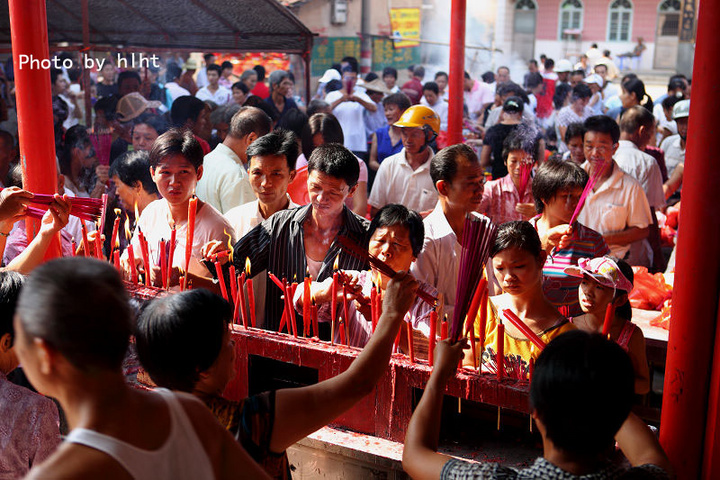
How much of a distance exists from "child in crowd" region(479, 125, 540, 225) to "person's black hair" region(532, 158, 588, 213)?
29.8 inches

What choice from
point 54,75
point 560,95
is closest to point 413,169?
point 54,75

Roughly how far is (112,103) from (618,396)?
5156mm

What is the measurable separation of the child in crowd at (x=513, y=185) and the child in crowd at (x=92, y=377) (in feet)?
9.13

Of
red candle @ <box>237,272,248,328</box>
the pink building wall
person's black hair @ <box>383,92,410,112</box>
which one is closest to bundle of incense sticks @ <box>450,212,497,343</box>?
red candle @ <box>237,272,248,328</box>

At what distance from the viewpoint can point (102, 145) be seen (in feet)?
15.7

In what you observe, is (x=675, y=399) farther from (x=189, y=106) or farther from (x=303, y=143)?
(x=189, y=106)

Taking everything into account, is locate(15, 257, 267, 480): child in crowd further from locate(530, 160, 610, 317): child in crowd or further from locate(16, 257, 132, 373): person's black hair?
locate(530, 160, 610, 317): child in crowd

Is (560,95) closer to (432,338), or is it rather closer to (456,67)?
(456,67)

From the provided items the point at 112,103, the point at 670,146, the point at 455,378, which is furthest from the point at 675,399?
the point at 112,103

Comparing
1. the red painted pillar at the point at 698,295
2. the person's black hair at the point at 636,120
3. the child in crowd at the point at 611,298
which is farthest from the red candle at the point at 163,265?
the person's black hair at the point at 636,120

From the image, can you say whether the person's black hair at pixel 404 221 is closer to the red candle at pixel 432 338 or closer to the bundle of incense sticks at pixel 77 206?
the red candle at pixel 432 338

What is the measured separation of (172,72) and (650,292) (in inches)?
239

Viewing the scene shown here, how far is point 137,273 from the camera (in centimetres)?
262

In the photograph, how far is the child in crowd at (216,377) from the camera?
4.33ft
